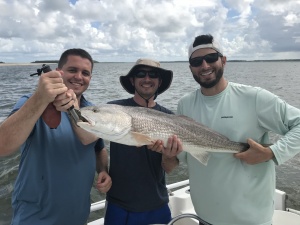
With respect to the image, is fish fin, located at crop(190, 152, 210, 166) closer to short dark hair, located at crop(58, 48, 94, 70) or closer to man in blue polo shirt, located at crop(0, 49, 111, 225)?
man in blue polo shirt, located at crop(0, 49, 111, 225)

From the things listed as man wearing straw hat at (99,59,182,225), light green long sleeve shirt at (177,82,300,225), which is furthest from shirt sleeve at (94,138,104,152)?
light green long sleeve shirt at (177,82,300,225)

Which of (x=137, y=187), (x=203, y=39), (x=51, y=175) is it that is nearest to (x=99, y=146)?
(x=137, y=187)

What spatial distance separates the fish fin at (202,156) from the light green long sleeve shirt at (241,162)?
71 millimetres

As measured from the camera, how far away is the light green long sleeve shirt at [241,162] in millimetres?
3193

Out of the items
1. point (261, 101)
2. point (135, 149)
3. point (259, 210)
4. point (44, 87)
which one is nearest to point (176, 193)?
point (135, 149)

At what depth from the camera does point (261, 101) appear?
10.7 ft

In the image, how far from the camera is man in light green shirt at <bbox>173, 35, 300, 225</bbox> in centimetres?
319

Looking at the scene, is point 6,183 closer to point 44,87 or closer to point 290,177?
point 44,87

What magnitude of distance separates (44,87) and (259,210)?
102 inches

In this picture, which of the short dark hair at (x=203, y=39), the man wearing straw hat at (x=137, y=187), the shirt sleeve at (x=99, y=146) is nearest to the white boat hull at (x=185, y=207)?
the man wearing straw hat at (x=137, y=187)

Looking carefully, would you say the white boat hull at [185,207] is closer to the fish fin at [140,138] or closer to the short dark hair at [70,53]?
the fish fin at [140,138]

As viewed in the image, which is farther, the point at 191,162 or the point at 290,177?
the point at 290,177

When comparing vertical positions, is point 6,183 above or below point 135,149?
below

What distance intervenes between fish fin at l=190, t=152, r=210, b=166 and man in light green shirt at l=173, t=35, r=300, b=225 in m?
0.07
